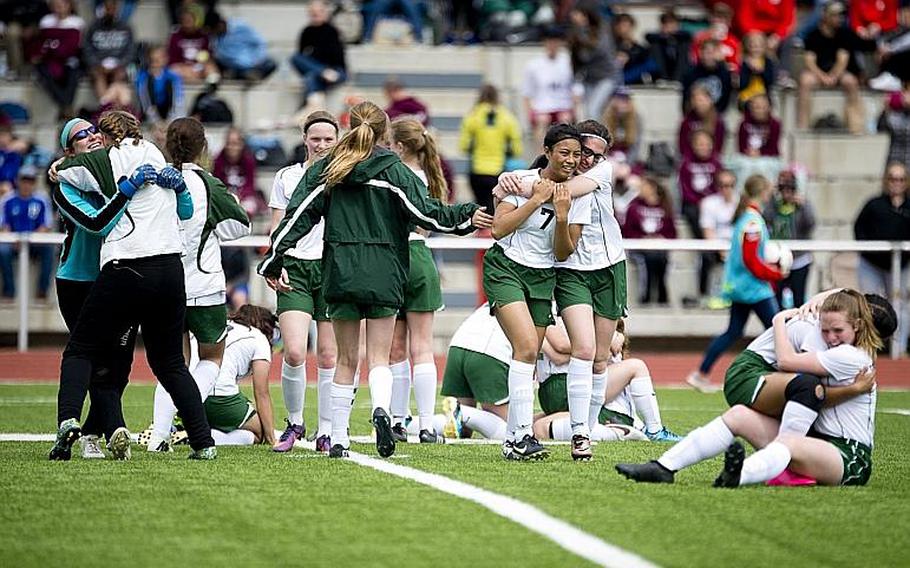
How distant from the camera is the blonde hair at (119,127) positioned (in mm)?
9297

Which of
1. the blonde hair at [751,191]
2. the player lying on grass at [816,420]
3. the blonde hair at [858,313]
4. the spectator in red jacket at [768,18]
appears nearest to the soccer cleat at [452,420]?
the player lying on grass at [816,420]

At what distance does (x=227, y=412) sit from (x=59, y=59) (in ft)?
42.7

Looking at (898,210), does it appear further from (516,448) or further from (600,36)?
(516,448)

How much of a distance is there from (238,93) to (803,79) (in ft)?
25.2

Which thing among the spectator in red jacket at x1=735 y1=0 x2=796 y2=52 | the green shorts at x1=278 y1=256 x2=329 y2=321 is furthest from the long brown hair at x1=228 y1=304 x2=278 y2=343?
the spectator in red jacket at x1=735 y1=0 x2=796 y2=52

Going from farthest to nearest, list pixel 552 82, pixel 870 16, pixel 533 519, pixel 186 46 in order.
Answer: pixel 870 16 < pixel 186 46 < pixel 552 82 < pixel 533 519

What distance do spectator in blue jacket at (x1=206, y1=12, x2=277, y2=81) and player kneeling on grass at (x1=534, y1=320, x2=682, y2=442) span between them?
1253 cm

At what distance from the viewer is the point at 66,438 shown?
9.30 metres

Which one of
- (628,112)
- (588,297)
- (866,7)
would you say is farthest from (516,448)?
(866,7)

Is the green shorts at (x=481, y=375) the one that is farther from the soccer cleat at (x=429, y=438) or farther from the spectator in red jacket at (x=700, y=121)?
the spectator in red jacket at (x=700, y=121)

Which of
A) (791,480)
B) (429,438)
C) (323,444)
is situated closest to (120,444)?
(323,444)

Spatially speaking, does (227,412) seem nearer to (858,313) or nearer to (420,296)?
(420,296)

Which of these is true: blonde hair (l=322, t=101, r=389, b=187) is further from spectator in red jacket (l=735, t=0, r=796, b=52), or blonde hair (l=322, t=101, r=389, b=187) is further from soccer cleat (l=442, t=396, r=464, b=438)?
spectator in red jacket (l=735, t=0, r=796, b=52)

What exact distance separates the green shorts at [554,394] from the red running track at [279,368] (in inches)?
221
